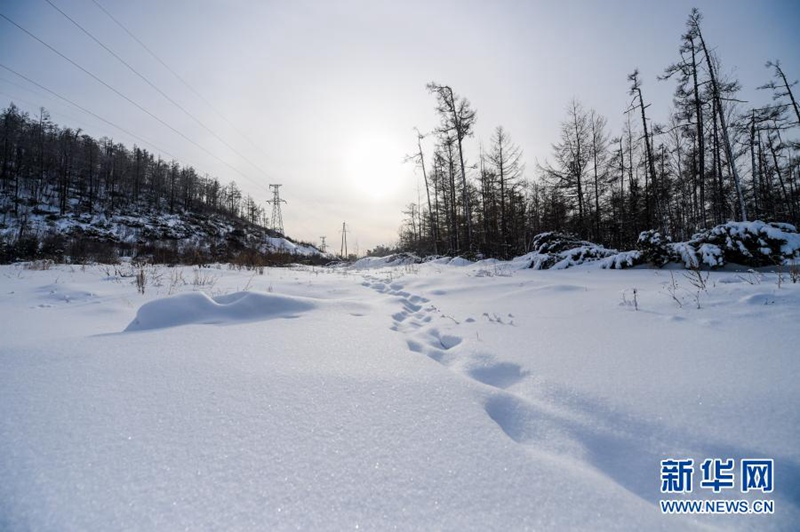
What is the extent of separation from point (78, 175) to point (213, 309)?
63.5m

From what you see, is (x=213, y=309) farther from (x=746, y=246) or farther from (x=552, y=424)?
(x=746, y=246)

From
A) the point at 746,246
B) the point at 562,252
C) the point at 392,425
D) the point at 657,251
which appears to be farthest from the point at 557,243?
the point at 392,425

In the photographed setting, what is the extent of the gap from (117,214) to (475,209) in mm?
45986

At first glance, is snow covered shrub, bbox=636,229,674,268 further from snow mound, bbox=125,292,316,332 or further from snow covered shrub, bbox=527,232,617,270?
snow mound, bbox=125,292,316,332

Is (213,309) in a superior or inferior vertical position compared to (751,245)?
inferior

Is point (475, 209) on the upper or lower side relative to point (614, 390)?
upper

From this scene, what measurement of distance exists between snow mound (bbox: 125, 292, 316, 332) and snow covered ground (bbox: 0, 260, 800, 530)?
256mm

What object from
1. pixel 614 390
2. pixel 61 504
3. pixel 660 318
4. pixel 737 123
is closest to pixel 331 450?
pixel 61 504

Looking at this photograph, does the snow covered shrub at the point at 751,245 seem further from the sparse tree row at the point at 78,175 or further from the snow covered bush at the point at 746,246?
the sparse tree row at the point at 78,175

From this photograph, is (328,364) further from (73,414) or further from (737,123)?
(737,123)

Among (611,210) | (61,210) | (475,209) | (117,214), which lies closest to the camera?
(611,210)

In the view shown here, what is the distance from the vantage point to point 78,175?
1722 inches

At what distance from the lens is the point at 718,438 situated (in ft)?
2.91

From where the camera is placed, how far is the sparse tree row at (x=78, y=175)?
124 feet
